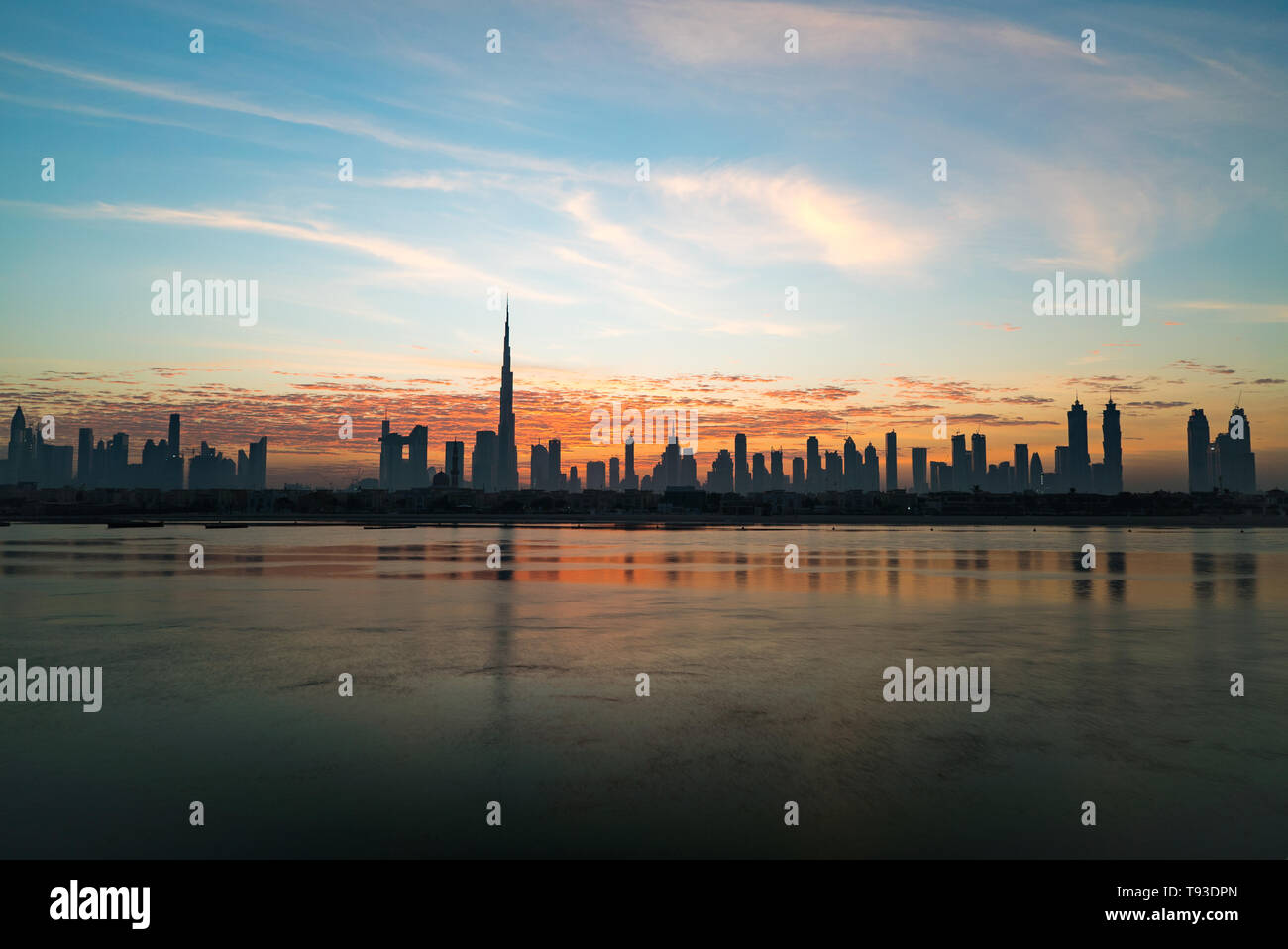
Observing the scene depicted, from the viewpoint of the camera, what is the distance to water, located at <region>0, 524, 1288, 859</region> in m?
8.41

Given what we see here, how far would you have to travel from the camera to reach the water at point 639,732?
27.6 ft

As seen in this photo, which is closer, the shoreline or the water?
the water

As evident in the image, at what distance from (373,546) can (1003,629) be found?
49506mm

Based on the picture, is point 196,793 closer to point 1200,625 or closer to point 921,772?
point 921,772

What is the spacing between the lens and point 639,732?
11.8 metres

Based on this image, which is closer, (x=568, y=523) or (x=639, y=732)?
(x=639, y=732)

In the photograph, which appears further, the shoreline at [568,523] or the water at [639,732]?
the shoreline at [568,523]
